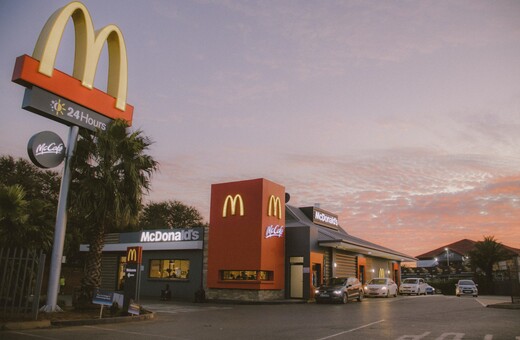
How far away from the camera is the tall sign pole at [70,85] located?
14.6 meters

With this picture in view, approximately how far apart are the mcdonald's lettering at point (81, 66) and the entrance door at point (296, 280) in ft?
48.2

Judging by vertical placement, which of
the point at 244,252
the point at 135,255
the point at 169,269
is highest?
the point at 244,252

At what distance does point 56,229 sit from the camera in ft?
51.2

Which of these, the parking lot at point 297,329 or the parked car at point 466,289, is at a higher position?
the parked car at point 466,289

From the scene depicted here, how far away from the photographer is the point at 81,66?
16359mm

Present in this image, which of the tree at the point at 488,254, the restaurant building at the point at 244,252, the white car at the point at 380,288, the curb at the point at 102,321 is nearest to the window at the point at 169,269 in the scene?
the restaurant building at the point at 244,252

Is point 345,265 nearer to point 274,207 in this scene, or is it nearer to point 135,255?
point 274,207

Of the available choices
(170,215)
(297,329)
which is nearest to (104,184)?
(297,329)

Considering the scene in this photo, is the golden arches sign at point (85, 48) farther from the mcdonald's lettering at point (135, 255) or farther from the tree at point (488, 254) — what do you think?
the tree at point (488, 254)

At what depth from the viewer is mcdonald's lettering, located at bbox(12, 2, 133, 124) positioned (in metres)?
14.5

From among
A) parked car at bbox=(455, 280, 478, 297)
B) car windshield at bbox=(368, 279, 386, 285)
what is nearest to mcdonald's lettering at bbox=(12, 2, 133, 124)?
car windshield at bbox=(368, 279, 386, 285)

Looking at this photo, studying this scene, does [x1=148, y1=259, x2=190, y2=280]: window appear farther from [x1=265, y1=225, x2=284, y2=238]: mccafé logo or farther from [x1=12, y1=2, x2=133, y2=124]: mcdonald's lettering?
[x1=12, y1=2, x2=133, y2=124]: mcdonald's lettering

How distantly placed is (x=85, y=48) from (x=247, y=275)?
15125 mm

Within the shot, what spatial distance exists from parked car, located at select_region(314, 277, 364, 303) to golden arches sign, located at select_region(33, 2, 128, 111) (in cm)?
1476
